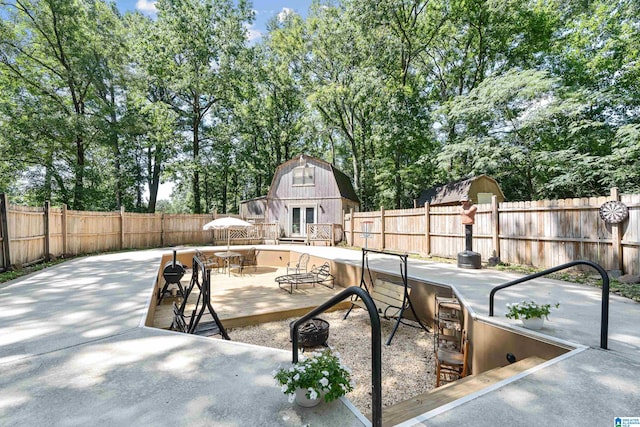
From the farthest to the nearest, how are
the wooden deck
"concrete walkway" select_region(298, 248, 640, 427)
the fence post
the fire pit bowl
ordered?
the fence post, the wooden deck, the fire pit bowl, "concrete walkway" select_region(298, 248, 640, 427)

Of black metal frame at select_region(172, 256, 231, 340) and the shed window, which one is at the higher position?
the shed window

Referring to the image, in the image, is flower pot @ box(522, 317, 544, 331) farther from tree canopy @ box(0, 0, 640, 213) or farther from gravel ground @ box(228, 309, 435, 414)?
tree canopy @ box(0, 0, 640, 213)

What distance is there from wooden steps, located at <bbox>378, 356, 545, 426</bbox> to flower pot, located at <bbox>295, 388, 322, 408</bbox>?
50cm

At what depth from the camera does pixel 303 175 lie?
1650 cm

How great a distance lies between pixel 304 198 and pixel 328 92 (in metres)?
8.13

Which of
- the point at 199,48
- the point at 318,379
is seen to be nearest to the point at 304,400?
the point at 318,379

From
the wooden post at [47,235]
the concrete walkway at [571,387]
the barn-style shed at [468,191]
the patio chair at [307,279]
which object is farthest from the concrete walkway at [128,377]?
the barn-style shed at [468,191]

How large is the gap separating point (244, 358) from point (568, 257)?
7.36m

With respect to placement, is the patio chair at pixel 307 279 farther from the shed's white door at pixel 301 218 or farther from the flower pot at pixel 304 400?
the shed's white door at pixel 301 218

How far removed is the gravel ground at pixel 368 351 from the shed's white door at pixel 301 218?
10.0m

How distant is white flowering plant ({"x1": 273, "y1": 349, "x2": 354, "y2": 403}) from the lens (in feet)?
5.70

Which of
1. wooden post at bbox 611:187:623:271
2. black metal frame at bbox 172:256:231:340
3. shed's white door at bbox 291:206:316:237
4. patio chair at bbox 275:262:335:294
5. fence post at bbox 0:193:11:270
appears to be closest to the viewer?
black metal frame at bbox 172:256:231:340

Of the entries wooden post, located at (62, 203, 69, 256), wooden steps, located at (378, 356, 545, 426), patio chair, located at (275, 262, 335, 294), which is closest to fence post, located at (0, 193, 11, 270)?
wooden post, located at (62, 203, 69, 256)

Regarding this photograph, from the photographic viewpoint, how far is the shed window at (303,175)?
16.4 m
